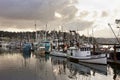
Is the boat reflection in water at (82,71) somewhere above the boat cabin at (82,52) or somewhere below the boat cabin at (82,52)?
below

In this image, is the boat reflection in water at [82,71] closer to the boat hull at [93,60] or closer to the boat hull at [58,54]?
the boat hull at [93,60]

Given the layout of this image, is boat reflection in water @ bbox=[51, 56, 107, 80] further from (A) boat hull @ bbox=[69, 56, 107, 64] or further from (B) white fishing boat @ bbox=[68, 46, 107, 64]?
(B) white fishing boat @ bbox=[68, 46, 107, 64]

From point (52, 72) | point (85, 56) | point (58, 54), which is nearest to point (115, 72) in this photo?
point (52, 72)

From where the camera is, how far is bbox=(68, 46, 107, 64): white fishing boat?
61531 mm

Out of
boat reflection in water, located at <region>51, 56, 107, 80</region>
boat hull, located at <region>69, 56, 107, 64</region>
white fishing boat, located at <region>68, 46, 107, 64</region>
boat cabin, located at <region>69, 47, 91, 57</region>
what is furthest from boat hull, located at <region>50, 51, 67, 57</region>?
boat reflection in water, located at <region>51, 56, 107, 80</region>

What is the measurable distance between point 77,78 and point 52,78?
4043mm

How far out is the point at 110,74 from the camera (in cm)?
4888

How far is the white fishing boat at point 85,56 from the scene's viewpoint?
6153 centimetres

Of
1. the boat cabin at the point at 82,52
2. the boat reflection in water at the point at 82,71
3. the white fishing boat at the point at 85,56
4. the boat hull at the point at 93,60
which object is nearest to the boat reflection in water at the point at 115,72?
the boat reflection in water at the point at 82,71

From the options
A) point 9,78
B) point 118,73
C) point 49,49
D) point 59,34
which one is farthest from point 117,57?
point 59,34

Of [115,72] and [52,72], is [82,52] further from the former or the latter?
[115,72]

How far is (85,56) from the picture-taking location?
67125 millimetres

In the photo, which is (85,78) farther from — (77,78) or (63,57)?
(63,57)

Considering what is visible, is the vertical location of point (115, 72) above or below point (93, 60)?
below
